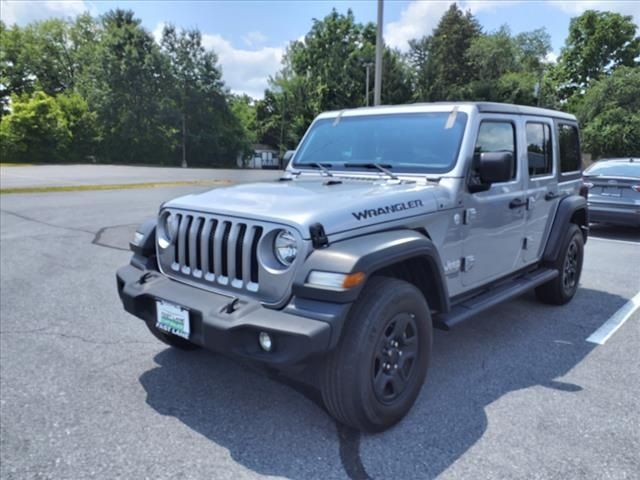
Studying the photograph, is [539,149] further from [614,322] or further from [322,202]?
[322,202]

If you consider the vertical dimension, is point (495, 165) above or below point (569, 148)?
below

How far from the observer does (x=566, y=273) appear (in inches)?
201

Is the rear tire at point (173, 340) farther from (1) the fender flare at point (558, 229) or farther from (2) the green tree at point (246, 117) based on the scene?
(2) the green tree at point (246, 117)

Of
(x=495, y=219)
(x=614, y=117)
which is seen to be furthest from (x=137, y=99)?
(x=495, y=219)

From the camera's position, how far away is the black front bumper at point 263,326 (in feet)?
7.57

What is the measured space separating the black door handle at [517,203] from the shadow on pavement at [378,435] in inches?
45.9

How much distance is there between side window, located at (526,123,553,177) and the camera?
14.4 feet

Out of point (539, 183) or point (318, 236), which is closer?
point (318, 236)

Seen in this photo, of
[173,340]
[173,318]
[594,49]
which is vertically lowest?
[173,340]

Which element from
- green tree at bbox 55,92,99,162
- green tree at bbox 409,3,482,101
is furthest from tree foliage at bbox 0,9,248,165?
green tree at bbox 409,3,482,101

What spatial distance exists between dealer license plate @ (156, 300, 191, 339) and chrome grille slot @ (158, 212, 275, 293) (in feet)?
0.77

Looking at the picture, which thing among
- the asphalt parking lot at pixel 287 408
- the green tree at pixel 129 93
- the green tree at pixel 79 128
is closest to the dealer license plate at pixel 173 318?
the asphalt parking lot at pixel 287 408

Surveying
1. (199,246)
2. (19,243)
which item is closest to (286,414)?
(199,246)

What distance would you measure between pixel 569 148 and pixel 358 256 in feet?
12.6
